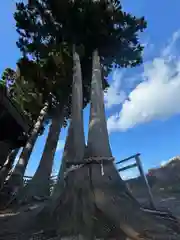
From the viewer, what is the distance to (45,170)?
456 inches

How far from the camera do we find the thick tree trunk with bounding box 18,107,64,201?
1039cm

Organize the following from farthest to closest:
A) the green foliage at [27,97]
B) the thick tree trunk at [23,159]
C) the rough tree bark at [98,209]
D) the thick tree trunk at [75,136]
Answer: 1. the green foliage at [27,97]
2. the thick tree trunk at [23,159]
3. the thick tree trunk at [75,136]
4. the rough tree bark at [98,209]

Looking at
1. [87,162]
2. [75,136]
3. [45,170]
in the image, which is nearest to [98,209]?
[87,162]

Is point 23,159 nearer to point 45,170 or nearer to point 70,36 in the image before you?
point 45,170

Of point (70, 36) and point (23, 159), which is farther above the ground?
point (70, 36)

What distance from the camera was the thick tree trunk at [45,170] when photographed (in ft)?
34.1

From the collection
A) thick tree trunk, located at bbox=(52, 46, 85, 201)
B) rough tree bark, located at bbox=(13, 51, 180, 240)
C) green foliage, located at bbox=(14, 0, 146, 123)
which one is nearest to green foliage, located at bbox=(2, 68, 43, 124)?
green foliage, located at bbox=(14, 0, 146, 123)

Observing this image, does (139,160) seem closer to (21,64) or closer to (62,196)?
(62,196)

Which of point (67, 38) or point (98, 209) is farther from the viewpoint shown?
point (67, 38)

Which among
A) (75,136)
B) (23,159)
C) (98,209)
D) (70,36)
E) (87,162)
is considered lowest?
(98,209)

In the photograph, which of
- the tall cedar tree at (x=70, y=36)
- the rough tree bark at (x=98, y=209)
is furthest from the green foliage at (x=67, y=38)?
the rough tree bark at (x=98, y=209)

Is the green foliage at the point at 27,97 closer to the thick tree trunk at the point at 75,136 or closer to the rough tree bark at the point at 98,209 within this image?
the thick tree trunk at the point at 75,136

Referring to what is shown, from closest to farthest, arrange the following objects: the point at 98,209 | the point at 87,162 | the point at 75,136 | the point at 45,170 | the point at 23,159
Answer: the point at 98,209 → the point at 87,162 → the point at 75,136 → the point at 45,170 → the point at 23,159

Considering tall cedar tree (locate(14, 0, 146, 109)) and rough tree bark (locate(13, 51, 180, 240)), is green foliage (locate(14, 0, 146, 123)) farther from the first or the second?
rough tree bark (locate(13, 51, 180, 240))
